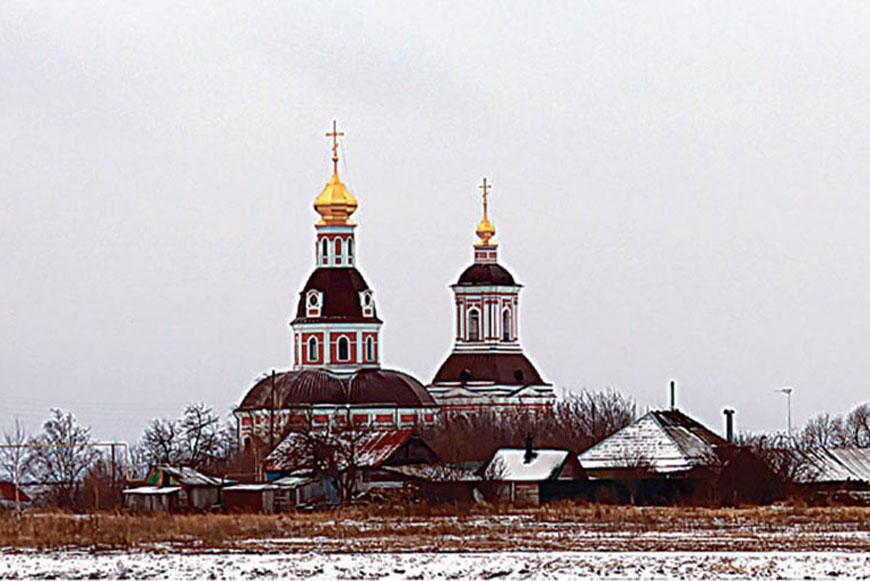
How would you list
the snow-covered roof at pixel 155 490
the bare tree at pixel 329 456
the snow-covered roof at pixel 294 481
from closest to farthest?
the snow-covered roof at pixel 155 490, the snow-covered roof at pixel 294 481, the bare tree at pixel 329 456

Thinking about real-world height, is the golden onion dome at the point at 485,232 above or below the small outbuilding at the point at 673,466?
above

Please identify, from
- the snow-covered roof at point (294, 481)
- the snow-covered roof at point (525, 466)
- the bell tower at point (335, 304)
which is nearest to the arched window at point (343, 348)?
the bell tower at point (335, 304)

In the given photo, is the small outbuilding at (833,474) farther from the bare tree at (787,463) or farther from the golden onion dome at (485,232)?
the golden onion dome at (485,232)

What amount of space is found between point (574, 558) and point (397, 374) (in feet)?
254

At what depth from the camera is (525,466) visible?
70.6 m

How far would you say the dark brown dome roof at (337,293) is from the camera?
11238cm

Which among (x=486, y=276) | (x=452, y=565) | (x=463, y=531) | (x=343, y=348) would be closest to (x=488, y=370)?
(x=486, y=276)

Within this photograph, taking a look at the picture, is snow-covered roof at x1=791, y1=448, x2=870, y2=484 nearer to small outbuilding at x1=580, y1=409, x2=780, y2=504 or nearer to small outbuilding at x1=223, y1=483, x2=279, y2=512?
small outbuilding at x1=580, y1=409, x2=780, y2=504

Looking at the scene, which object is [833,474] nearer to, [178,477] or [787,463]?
[787,463]

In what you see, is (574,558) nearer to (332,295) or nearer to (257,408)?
(257,408)

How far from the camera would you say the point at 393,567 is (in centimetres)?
3200

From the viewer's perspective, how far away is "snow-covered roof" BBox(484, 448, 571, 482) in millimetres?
69312

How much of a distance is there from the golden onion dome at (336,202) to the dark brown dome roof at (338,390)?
944 centimetres

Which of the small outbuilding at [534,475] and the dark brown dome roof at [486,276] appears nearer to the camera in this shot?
the small outbuilding at [534,475]
